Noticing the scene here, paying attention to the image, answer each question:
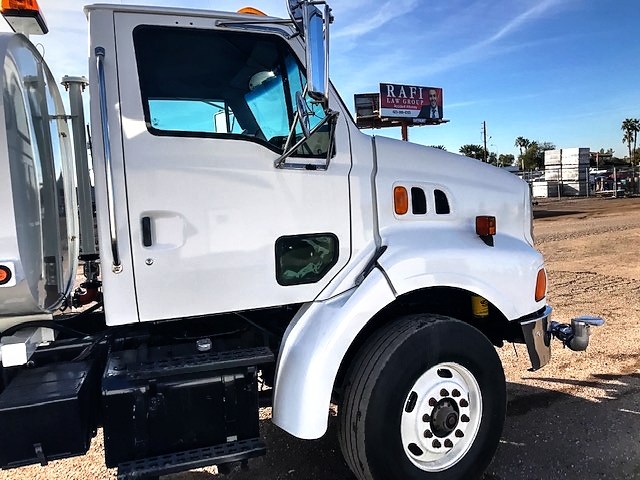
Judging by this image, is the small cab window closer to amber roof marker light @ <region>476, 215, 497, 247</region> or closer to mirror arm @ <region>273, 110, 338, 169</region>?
mirror arm @ <region>273, 110, 338, 169</region>

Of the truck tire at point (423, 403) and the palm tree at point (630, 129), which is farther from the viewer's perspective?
the palm tree at point (630, 129)

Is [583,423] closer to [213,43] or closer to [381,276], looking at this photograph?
[381,276]

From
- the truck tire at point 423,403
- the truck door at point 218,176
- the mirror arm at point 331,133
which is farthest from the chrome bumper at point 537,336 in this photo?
the mirror arm at point 331,133

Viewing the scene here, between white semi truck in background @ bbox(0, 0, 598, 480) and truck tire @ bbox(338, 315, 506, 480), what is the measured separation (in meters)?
0.01

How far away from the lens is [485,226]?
130 inches

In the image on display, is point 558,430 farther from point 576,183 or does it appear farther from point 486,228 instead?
point 576,183

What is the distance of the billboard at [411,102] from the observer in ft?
107

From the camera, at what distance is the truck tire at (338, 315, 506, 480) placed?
2844 mm

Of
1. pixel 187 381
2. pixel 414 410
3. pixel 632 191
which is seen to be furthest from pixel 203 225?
pixel 632 191

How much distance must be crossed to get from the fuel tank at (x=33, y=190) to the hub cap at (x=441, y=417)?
6.50 ft

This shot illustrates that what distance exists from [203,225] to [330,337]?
2.74ft

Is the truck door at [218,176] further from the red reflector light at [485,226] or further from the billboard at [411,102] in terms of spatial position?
the billboard at [411,102]

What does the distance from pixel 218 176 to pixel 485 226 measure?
1.60m

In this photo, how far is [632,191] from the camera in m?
33.7
